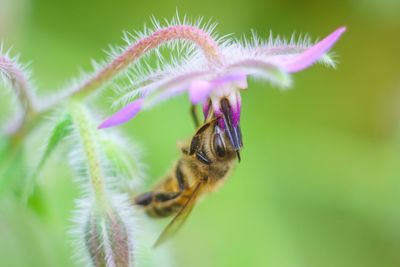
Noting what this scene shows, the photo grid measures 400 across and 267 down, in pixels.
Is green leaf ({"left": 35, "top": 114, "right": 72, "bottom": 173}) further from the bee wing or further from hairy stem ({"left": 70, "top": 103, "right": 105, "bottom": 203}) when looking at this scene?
the bee wing

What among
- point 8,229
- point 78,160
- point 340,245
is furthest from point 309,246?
point 78,160

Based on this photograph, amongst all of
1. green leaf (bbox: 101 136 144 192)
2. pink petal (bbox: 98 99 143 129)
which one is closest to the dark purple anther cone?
pink petal (bbox: 98 99 143 129)

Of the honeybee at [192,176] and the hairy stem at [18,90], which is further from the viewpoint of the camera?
the hairy stem at [18,90]

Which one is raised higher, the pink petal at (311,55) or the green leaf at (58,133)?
the green leaf at (58,133)

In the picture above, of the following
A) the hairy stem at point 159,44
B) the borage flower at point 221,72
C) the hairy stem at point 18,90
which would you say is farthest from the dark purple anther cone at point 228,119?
the hairy stem at point 18,90

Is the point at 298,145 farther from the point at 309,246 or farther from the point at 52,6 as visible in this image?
the point at 52,6

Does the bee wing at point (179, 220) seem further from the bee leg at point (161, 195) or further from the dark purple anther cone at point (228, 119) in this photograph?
the dark purple anther cone at point (228, 119)
